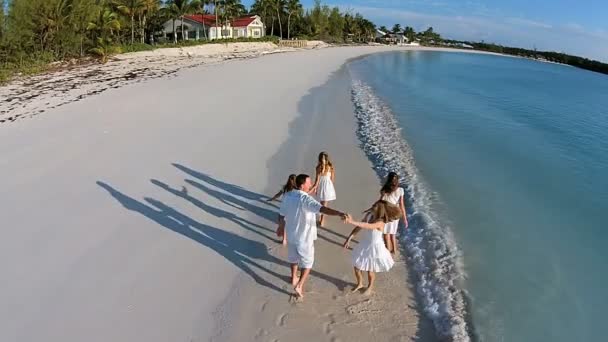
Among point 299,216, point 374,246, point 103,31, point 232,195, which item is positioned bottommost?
point 232,195

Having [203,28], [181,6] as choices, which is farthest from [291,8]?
[181,6]

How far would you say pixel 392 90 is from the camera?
29.0 meters

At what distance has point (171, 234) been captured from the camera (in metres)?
8.09

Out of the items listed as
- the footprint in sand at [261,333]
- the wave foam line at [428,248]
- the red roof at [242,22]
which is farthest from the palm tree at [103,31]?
the red roof at [242,22]

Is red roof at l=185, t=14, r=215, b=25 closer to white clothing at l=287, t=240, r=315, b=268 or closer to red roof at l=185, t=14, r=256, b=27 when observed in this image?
red roof at l=185, t=14, r=256, b=27

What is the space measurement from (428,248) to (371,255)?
7.38 ft

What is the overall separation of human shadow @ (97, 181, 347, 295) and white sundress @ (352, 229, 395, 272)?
63 cm

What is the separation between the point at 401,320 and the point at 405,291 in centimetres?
71

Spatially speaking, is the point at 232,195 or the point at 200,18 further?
the point at 200,18

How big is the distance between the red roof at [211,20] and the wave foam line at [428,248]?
177 feet

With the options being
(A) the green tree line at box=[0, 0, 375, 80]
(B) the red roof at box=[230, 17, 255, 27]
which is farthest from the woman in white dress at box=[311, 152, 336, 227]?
(B) the red roof at box=[230, 17, 255, 27]

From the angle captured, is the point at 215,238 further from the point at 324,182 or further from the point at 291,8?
the point at 291,8

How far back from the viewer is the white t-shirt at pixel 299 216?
5926mm

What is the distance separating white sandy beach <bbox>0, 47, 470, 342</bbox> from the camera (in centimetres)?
590
